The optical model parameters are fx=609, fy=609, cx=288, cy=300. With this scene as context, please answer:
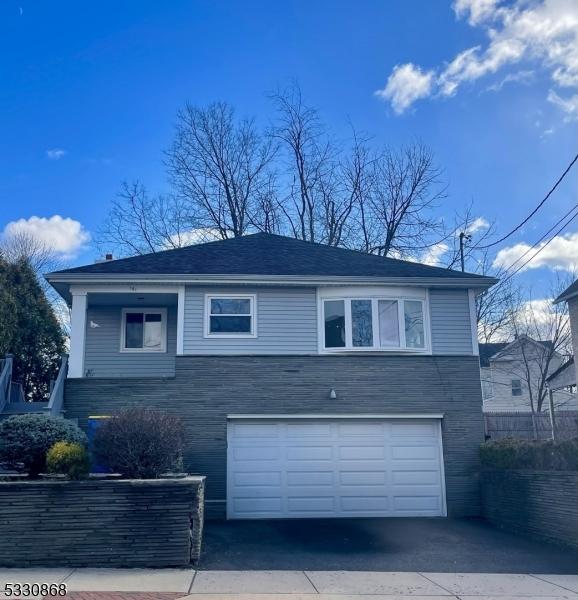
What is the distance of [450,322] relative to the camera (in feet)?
47.5

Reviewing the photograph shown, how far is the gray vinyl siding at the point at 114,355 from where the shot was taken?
49.3 feet

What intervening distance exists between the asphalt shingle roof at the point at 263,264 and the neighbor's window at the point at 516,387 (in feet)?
68.5

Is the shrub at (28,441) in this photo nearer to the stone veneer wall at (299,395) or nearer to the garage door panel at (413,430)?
the stone veneer wall at (299,395)

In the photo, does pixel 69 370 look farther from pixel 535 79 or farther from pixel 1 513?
pixel 535 79

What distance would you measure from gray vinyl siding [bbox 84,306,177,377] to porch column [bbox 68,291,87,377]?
1399 millimetres

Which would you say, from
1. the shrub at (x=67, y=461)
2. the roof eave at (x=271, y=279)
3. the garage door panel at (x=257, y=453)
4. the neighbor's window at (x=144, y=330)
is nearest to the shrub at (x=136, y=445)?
the shrub at (x=67, y=461)

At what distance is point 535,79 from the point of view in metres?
14.0

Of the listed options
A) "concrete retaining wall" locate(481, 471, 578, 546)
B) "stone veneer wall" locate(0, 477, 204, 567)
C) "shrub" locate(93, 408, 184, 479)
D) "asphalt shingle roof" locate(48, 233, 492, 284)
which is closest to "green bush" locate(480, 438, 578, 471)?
"concrete retaining wall" locate(481, 471, 578, 546)

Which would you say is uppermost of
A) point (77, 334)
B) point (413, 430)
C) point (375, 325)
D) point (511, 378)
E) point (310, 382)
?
point (511, 378)

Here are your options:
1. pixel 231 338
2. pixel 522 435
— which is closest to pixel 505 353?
pixel 522 435

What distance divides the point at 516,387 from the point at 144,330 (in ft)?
81.0

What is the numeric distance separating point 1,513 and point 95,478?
57.5 inches

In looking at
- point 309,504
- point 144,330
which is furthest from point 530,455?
point 144,330

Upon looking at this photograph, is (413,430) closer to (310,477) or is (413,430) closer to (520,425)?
(310,477)
